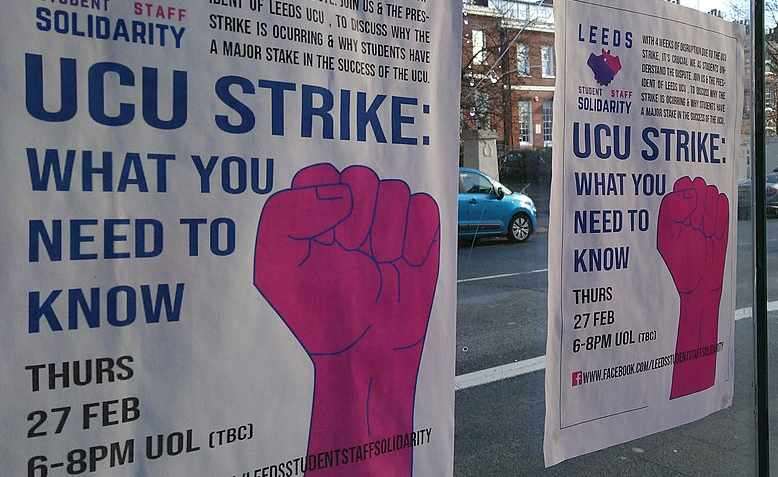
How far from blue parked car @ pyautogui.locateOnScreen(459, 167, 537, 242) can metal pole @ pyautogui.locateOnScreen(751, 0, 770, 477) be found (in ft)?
3.07

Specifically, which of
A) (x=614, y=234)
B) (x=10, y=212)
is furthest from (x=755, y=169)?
(x=10, y=212)

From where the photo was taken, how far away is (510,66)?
2432 mm

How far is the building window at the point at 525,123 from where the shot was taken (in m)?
2.39

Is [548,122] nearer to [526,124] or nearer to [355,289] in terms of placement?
[526,124]

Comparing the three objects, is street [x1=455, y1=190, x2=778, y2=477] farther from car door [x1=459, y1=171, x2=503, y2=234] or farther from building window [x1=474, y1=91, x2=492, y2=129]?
building window [x1=474, y1=91, x2=492, y2=129]

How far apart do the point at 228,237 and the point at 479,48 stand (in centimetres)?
107

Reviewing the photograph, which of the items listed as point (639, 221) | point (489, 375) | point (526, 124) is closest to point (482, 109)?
point (526, 124)

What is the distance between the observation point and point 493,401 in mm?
4996

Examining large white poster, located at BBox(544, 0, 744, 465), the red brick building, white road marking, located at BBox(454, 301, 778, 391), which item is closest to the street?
Answer: white road marking, located at BBox(454, 301, 778, 391)

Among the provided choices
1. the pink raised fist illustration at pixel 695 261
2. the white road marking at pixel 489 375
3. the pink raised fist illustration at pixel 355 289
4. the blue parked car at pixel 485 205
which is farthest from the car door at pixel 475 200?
the white road marking at pixel 489 375

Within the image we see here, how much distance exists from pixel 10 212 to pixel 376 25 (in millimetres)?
862

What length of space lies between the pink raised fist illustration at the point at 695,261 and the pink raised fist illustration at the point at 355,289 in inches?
41.1

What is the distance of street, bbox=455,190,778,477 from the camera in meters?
2.79

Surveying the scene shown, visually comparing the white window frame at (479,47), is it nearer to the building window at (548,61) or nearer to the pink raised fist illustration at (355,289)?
the building window at (548,61)
